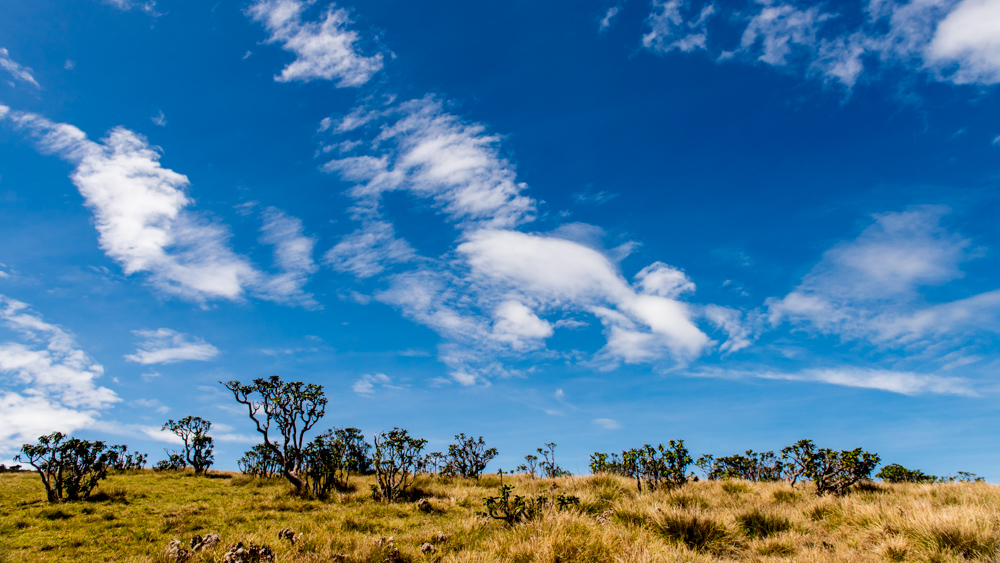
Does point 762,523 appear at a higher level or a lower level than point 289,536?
higher

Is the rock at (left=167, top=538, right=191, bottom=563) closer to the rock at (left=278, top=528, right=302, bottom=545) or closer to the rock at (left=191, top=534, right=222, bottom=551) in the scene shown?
the rock at (left=191, top=534, right=222, bottom=551)

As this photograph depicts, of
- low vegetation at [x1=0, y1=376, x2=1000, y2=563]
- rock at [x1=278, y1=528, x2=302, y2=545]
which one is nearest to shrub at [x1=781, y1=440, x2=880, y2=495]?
low vegetation at [x1=0, y1=376, x2=1000, y2=563]

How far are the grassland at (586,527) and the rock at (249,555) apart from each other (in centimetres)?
31

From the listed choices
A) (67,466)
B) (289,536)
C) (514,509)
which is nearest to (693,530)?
(514,509)

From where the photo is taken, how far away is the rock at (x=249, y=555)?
873cm

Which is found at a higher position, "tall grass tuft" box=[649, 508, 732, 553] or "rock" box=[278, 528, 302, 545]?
"tall grass tuft" box=[649, 508, 732, 553]

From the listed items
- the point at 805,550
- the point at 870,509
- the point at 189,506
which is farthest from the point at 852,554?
the point at 189,506

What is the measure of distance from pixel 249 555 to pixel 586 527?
705cm

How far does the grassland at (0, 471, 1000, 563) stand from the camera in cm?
800

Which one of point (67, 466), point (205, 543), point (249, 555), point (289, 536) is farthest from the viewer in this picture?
point (67, 466)

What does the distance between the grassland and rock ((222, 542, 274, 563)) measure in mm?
314

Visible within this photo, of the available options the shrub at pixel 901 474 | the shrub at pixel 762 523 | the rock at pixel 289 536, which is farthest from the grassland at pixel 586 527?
the shrub at pixel 901 474

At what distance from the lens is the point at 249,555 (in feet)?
29.4

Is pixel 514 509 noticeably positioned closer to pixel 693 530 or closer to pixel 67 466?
pixel 693 530
